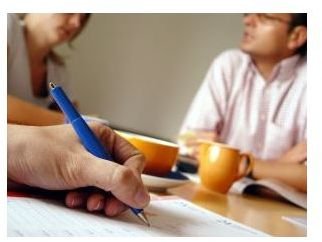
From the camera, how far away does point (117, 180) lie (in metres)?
0.30

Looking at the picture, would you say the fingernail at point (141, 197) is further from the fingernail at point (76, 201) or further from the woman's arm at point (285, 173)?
the woman's arm at point (285, 173)

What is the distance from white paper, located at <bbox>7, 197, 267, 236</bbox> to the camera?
0.28 metres

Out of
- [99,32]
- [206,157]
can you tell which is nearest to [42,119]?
[206,157]

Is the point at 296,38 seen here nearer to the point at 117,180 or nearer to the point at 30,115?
the point at 30,115

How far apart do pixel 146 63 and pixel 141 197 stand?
105 centimetres

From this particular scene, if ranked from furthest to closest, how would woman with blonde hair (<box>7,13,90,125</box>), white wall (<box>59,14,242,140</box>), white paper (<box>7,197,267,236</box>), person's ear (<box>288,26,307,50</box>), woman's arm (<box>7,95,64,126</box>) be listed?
white wall (<box>59,14,242,140</box>) → person's ear (<box>288,26,307,50</box>) → woman with blonde hair (<box>7,13,90,125</box>) → woman's arm (<box>7,95,64,126</box>) → white paper (<box>7,197,267,236</box>)

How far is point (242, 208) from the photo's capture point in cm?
51

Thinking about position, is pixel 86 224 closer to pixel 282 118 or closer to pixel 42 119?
pixel 42 119

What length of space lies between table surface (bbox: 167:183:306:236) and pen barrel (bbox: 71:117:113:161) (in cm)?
18

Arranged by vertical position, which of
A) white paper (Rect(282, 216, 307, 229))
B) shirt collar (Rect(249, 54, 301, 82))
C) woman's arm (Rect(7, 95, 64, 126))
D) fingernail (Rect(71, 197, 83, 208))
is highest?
shirt collar (Rect(249, 54, 301, 82))

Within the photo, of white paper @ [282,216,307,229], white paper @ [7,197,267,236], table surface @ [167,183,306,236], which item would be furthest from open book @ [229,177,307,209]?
white paper @ [7,197,267,236]

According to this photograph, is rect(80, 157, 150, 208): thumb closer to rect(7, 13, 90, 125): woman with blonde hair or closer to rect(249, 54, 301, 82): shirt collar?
rect(7, 13, 90, 125): woman with blonde hair

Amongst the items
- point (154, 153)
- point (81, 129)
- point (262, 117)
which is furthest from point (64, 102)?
point (262, 117)
